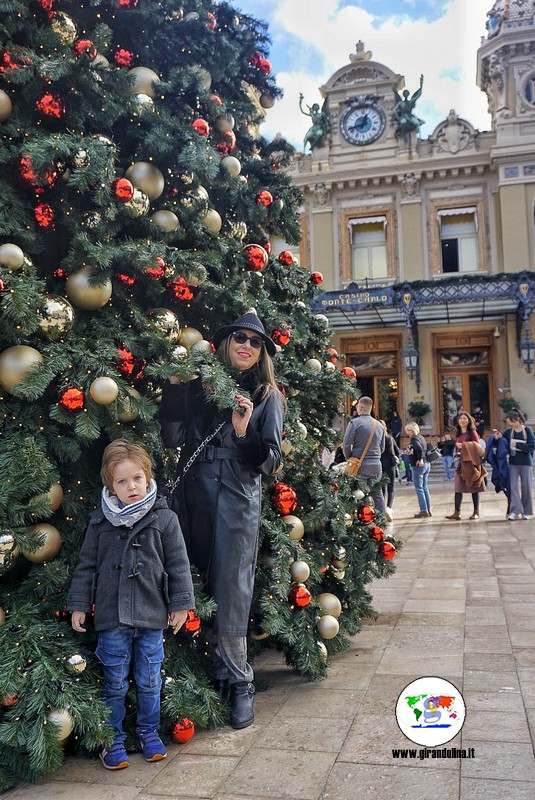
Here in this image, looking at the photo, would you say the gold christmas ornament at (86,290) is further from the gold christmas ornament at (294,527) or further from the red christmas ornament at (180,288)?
the gold christmas ornament at (294,527)

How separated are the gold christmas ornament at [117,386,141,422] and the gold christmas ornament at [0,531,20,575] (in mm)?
667

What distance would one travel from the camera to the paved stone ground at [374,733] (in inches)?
102

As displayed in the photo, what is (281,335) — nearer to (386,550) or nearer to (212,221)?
(212,221)

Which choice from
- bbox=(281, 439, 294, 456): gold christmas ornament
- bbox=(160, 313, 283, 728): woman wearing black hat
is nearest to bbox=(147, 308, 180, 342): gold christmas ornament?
bbox=(160, 313, 283, 728): woman wearing black hat

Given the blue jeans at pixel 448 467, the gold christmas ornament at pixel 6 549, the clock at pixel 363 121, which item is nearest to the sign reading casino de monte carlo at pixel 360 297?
the blue jeans at pixel 448 467

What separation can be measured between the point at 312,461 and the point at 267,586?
39.8 inches

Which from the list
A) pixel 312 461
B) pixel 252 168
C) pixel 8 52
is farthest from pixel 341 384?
pixel 8 52

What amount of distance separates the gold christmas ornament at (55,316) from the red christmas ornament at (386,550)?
2506 mm

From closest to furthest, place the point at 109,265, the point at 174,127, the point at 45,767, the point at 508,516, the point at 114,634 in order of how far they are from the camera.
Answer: the point at 45,767 < the point at 114,634 < the point at 109,265 < the point at 174,127 < the point at 508,516

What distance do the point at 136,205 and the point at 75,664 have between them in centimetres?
204

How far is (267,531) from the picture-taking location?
3768 millimetres

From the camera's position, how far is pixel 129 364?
126 inches

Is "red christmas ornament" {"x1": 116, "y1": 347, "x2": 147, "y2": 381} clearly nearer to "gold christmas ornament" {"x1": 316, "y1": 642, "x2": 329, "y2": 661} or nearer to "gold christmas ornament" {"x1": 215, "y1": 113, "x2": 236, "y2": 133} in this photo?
"gold christmas ornament" {"x1": 215, "y1": 113, "x2": 236, "y2": 133}

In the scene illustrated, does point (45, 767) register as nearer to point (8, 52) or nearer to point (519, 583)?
point (8, 52)
